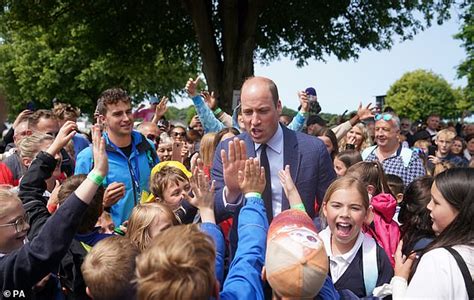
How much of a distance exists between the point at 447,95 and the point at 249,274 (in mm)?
101153

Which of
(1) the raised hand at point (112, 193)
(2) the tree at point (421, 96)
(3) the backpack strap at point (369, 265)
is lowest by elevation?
(3) the backpack strap at point (369, 265)

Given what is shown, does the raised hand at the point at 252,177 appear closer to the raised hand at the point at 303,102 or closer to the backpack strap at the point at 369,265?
the backpack strap at the point at 369,265

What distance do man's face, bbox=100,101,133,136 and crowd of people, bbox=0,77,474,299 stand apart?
0.01 meters

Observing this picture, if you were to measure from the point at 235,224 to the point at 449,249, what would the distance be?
1388 mm

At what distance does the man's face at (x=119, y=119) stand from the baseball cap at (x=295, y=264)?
8.73 ft

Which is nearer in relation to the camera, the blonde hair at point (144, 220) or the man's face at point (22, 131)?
the blonde hair at point (144, 220)

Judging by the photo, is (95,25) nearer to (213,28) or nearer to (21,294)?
(213,28)

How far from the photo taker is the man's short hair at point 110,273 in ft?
8.27

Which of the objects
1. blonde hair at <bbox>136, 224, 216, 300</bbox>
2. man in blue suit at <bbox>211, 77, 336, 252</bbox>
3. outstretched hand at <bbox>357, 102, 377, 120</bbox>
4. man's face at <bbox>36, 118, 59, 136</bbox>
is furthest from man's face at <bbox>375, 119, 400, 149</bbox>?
blonde hair at <bbox>136, 224, 216, 300</bbox>

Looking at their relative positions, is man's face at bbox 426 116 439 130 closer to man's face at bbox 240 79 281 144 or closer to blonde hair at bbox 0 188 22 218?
man's face at bbox 240 79 281 144

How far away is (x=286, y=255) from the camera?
222cm

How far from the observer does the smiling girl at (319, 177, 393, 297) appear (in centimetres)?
340

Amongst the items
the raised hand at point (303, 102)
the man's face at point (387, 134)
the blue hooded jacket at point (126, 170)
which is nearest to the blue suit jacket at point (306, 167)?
the blue hooded jacket at point (126, 170)

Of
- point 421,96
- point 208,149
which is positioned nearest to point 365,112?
Answer: point 208,149
